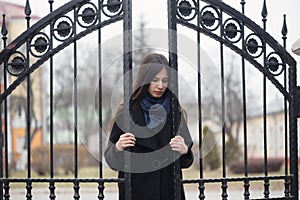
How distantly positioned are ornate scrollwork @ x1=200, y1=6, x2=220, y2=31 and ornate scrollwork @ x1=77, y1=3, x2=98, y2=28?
25.1 inches

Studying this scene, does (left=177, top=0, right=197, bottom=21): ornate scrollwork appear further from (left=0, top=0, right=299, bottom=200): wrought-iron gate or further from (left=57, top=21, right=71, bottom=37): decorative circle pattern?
(left=57, top=21, right=71, bottom=37): decorative circle pattern

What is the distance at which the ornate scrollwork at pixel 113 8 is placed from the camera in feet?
12.9

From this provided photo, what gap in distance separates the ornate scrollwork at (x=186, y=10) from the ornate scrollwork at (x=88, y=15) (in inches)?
19.6

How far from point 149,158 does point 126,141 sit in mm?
238

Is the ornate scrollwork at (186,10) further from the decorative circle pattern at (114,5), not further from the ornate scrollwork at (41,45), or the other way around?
the ornate scrollwork at (41,45)

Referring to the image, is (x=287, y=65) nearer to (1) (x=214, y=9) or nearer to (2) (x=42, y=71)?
(1) (x=214, y=9)

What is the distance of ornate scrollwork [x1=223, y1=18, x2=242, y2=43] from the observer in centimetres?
408

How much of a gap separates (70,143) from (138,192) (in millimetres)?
7428

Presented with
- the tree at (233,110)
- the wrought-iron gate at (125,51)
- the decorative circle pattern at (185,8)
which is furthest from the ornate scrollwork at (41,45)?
the tree at (233,110)

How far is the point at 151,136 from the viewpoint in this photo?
3945mm

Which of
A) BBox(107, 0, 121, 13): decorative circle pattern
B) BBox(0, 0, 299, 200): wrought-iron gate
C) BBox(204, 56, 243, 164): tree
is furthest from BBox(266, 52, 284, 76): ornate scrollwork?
BBox(204, 56, 243, 164): tree

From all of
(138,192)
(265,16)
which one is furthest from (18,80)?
(265,16)

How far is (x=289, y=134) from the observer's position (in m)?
4.21

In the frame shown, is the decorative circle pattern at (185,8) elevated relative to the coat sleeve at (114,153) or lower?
elevated
